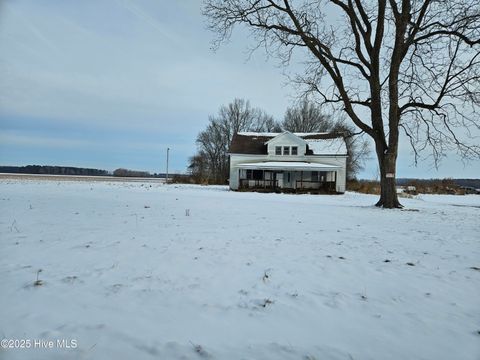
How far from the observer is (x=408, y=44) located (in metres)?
13.7

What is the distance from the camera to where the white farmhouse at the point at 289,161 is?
107 ft

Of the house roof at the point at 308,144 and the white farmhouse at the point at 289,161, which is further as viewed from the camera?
the house roof at the point at 308,144

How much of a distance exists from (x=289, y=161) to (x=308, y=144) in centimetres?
302

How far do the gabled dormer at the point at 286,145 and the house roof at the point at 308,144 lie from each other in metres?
1.06

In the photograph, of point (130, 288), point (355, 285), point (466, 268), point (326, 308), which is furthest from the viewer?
point (466, 268)

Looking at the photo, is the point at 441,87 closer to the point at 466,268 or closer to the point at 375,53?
the point at 375,53

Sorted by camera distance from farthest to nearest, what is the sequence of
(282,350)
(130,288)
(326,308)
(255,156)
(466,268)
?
(255,156) → (466,268) → (130,288) → (326,308) → (282,350)

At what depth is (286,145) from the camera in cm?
3481

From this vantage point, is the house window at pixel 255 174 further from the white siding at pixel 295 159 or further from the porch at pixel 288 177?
the white siding at pixel 295 159

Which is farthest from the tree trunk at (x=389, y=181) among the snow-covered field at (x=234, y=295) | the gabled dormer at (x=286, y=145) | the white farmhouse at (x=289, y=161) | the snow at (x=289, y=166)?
A: the gabled dormer at (x=286, y=145)

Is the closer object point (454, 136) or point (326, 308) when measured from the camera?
point (326, 308)

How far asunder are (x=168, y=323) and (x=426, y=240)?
5846 millimetres

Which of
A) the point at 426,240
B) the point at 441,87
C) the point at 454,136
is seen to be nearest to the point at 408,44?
the point at 441,87

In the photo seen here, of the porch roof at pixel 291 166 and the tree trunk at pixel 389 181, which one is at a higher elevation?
the porch roof at pixel 291 166
